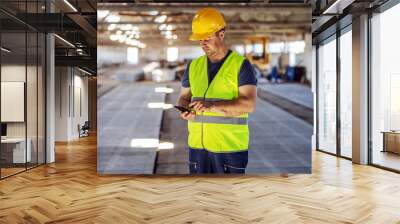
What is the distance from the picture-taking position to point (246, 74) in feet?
21.3

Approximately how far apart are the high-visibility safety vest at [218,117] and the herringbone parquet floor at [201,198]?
1.86 feet

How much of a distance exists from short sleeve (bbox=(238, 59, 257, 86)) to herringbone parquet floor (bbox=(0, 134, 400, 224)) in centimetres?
144

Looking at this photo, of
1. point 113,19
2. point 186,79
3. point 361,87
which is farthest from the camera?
point 361,87

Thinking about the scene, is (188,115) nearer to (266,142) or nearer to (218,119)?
(218,119)

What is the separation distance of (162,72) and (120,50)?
28.4 inches

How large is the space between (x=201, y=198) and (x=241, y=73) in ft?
6.56

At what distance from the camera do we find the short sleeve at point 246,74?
21.1ft

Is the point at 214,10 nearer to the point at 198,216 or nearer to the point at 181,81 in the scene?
the point at 181,81

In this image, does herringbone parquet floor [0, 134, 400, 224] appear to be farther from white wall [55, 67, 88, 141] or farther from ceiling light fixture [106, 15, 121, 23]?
white wall [55, 67, 88, 141]

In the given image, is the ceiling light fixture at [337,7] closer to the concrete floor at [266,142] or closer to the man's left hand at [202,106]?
the concrete floor at [266,142]

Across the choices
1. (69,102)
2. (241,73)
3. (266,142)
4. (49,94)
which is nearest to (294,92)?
(266,142)

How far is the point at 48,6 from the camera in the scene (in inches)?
335

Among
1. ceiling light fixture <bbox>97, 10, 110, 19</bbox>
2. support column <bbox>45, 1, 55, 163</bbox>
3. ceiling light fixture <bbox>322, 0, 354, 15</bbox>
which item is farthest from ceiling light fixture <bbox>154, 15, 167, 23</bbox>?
support column <bbox>45, 1, 55, 163</bbox>

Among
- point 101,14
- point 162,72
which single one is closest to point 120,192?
point 162,72
